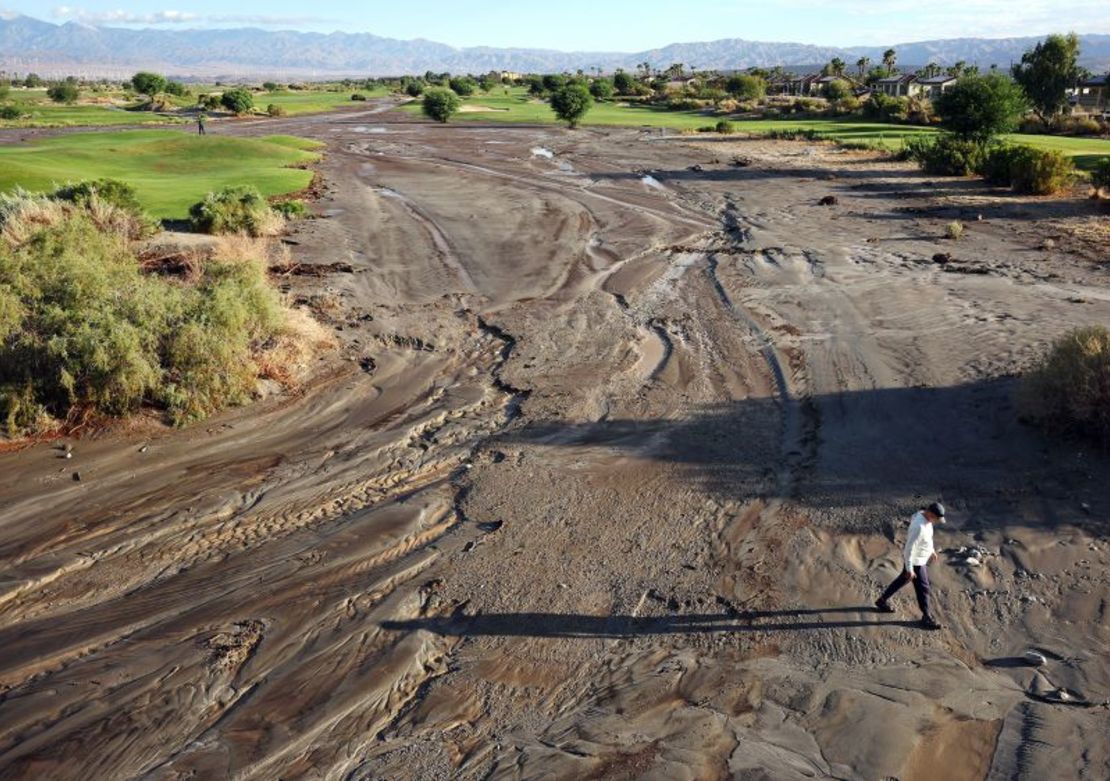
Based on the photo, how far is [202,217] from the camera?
23422mm

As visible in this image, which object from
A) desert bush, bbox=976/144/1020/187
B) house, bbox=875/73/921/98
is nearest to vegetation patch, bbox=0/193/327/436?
desert bush, bbox=976/144/1020/187

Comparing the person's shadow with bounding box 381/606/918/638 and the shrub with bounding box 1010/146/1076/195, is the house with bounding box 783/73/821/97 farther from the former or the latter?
the person's shadow with bounding box 381/606/918/638

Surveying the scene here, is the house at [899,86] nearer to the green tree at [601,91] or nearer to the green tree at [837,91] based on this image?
the green tree at [837,91]

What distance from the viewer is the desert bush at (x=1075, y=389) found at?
1100 centimetres

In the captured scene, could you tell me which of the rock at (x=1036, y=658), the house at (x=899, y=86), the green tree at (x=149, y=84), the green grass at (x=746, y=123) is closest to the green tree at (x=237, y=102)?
the green grass at (x=746, y=123)

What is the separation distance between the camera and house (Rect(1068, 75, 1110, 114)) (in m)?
69.5

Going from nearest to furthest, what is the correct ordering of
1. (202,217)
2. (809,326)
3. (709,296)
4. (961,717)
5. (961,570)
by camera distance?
(961,717) < (961,570) < (809,326) < (709,296) < (202,217)

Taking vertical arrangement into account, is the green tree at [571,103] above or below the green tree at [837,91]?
below

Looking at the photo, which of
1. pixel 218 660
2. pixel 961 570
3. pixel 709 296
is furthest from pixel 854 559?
pixel 709 296

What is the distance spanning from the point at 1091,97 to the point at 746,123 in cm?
4344

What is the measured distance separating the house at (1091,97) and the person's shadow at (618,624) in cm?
7174

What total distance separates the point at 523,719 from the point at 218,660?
2.81 meters

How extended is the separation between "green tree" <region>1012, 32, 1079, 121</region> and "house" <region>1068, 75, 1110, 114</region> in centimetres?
856

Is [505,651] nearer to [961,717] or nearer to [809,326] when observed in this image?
[961,717]
